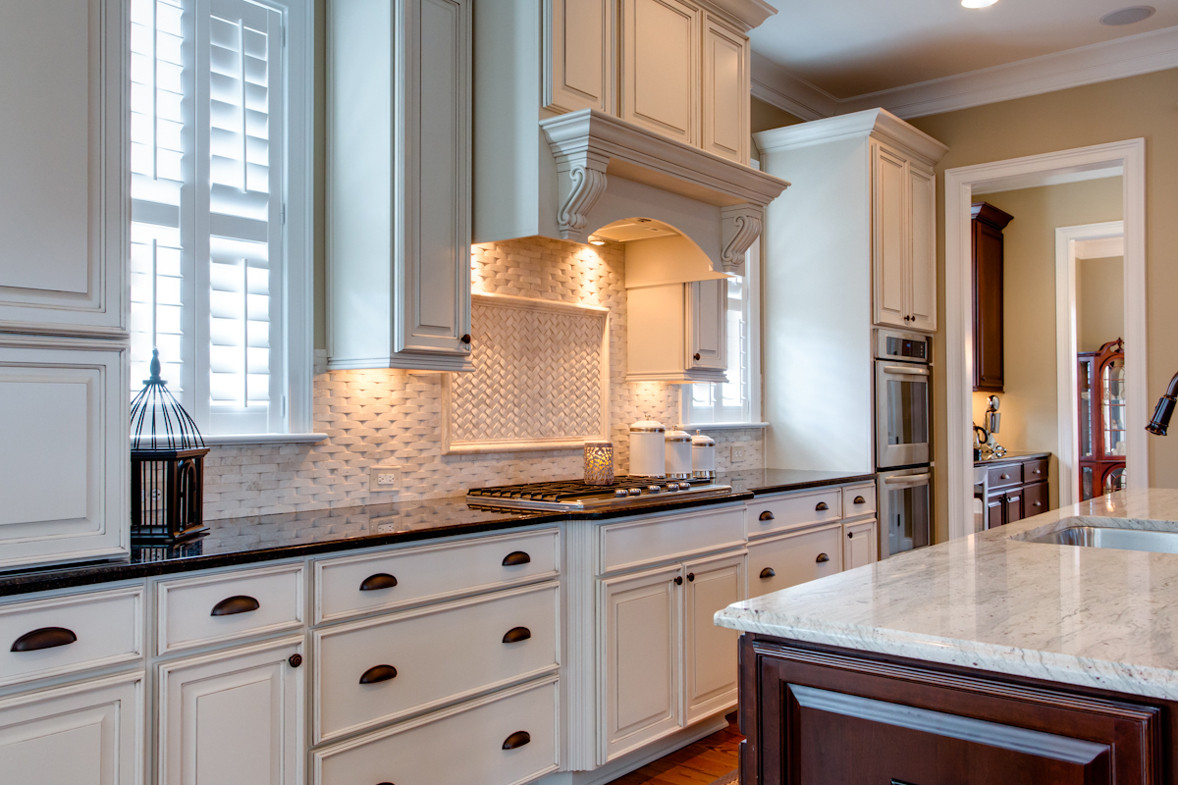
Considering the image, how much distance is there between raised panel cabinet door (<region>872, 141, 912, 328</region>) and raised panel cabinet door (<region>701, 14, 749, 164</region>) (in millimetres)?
1081

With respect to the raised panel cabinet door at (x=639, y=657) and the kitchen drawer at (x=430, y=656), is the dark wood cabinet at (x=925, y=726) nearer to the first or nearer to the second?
the kitchen drawer at (x=430, y=656)

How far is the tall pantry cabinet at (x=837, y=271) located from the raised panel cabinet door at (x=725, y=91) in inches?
37.4

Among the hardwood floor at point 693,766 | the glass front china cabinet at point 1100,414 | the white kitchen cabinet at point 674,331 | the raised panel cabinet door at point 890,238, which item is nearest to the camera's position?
the hardwood floor at point 693,766

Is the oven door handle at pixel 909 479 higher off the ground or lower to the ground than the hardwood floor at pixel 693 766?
higher

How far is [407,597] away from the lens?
2.45 metres

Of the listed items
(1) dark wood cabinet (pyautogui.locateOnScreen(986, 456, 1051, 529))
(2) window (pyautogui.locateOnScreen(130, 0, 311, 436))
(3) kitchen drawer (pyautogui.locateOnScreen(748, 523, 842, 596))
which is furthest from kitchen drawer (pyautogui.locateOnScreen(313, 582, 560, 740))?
(1) dark wood cabinet (pyautogui.locateOnScreen(986, 456, 1051, 529))

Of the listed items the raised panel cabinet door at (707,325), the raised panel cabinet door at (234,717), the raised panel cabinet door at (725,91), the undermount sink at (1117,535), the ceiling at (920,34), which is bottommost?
the raised panel cabinet door at (234,717)

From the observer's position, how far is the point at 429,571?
2500 mm

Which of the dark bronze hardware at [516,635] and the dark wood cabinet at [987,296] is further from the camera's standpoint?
the dark wood cabinet at [987,296]

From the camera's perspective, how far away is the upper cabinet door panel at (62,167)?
1816 mm

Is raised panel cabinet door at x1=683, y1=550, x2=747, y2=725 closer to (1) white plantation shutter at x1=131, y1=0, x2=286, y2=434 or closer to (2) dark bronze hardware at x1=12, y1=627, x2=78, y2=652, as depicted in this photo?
(1) white plantation shutter at x1=131, y1=0, x2=286, y2=434

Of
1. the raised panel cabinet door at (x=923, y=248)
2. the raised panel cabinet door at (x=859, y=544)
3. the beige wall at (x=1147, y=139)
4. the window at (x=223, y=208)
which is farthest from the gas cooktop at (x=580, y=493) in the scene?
the beige wall at (x=1147, y=139)

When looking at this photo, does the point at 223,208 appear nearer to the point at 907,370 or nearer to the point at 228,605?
the point at 228,605

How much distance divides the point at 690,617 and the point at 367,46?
219cm
